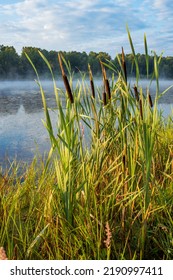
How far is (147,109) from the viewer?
201 cm

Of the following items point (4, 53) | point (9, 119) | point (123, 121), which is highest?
point (4, 53)

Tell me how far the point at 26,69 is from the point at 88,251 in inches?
1460

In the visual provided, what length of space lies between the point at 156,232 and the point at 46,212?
571mm

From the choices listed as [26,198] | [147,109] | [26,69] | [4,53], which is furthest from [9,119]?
[26,69]

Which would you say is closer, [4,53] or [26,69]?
[4,53]

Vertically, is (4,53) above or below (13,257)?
above

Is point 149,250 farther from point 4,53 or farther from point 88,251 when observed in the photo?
point 4,53

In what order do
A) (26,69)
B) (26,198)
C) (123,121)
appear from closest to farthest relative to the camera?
1. (123,121)
2. (26,198)
3. (26,69)

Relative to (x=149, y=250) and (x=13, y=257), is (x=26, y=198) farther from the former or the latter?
(x=149, y=250)
